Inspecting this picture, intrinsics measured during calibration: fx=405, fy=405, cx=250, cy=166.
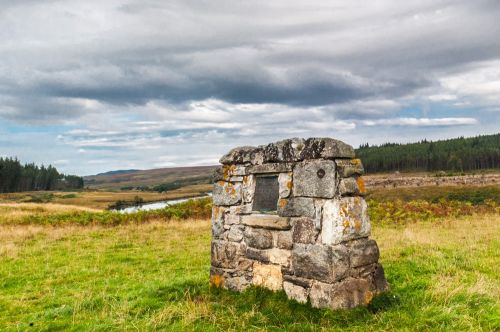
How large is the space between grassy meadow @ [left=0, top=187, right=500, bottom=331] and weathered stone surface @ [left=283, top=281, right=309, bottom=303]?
0.44 ft

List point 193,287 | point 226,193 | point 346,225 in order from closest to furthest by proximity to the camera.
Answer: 1. point 346,225
2. point 226,193
3. point 193,287

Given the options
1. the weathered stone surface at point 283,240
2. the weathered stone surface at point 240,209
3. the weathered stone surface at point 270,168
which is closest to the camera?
the weathered stone surface at point 283,240

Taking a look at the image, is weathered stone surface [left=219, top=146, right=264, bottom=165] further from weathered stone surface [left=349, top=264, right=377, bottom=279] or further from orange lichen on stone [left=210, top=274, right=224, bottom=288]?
weathered stone surface [left=349, top=264, right=377, bottom=279]

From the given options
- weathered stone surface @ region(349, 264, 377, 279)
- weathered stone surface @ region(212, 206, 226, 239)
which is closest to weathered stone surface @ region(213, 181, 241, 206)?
weathered stone surface @ region(212, 206, 226, 239)

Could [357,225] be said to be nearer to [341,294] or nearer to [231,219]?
[341,294]

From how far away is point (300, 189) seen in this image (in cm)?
680

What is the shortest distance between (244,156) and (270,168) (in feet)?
2.53

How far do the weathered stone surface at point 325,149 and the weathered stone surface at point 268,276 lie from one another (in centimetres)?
204

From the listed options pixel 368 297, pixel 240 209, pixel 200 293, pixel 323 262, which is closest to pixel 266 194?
A: pixel 240 209

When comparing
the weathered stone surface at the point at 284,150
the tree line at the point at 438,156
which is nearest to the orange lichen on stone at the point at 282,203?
the weathered stone surface at the point at 284,150

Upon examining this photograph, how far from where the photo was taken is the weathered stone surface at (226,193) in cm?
791

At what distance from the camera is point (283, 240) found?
22.8 feet

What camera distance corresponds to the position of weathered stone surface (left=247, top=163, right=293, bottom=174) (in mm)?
7123

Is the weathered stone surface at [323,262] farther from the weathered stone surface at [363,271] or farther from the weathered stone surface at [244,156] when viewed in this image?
the weathered stone surface at [244,156]
